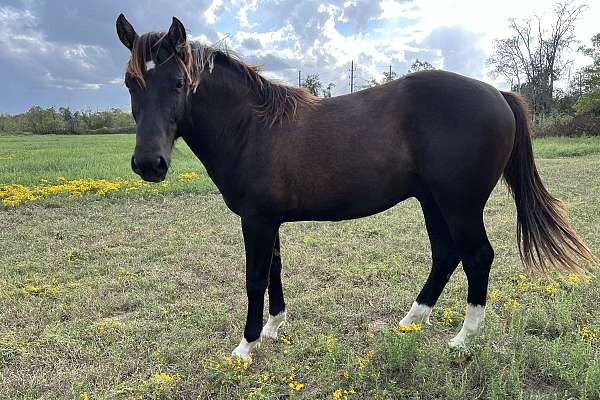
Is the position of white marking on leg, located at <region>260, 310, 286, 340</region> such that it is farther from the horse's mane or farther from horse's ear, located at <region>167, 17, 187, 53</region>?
horse's ear, located at <region>167, 17, 187, 53</region>

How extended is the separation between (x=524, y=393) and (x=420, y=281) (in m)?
1.86

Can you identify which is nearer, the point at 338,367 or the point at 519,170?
the point at 338,367

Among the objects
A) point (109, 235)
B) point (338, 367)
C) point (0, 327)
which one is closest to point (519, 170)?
point (338, 367)

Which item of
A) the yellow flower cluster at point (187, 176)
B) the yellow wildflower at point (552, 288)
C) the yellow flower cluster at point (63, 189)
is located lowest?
the yellow wildflower at point (552, 288)

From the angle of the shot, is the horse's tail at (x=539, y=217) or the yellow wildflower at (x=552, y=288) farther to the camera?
the yellow wildflower at (x=552, y=288)

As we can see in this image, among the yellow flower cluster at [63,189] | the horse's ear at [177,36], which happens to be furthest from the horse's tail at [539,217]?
the yellow flower cluster at [63,189]

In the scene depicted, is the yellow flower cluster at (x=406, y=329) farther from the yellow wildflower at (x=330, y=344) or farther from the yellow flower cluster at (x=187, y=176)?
the yellow flower cluster at (x=187, y=176)

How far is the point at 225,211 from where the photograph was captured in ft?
25.6

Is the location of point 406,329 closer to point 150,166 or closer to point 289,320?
point 289,320

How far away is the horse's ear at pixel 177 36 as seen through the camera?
8.16 ft

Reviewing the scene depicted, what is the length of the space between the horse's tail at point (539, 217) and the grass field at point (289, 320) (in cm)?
51

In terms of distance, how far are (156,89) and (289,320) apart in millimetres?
2206

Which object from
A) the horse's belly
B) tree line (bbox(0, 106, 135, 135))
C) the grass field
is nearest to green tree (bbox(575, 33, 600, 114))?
the grass field

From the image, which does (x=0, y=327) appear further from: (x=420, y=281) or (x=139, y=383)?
(x=420, y=281)
